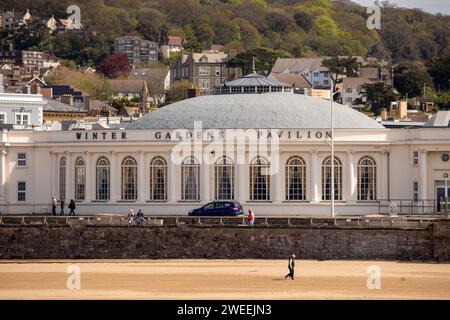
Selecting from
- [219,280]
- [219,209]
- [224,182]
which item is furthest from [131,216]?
[219,280]

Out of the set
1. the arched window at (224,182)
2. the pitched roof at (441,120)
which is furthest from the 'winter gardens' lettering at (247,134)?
the pitched roof at (441,120)

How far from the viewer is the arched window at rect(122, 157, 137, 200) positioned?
367 ft

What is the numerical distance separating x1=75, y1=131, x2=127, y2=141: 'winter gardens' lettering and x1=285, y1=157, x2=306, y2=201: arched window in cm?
904

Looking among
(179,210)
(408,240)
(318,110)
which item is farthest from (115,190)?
(408,240)

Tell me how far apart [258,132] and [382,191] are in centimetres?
718

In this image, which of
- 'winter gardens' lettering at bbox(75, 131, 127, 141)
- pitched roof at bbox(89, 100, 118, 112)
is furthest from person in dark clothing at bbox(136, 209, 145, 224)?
pitched roof at bbox(89, 100, 118, 112)

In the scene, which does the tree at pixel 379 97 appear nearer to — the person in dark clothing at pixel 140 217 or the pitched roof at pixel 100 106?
the pitched roof at pixel 100 106

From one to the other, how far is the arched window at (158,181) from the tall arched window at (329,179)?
844 centimetres

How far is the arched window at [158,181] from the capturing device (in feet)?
365

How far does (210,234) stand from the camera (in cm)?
9800

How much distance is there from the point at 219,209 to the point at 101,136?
33.8ft

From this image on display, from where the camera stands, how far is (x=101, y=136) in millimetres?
112688
